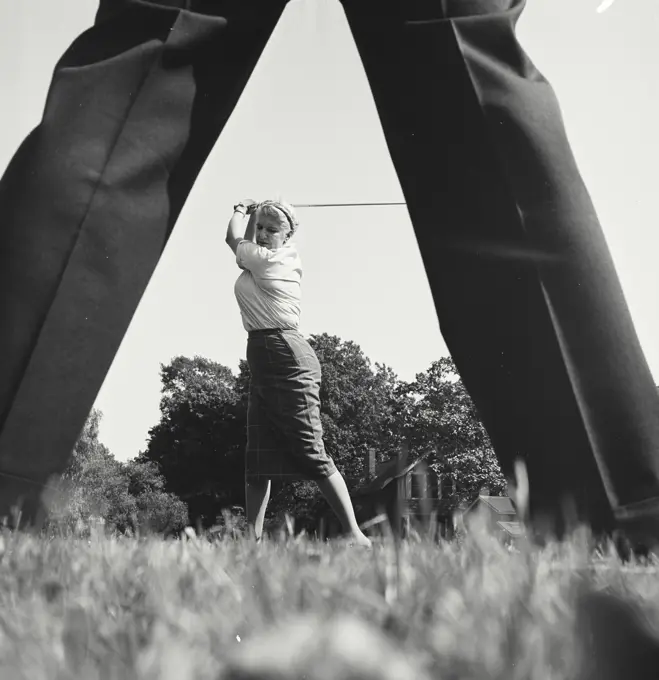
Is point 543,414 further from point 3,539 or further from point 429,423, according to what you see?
point 429,423

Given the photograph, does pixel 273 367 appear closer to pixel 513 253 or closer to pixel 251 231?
pixel 251 231

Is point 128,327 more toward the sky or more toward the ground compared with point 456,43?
more toward the ground

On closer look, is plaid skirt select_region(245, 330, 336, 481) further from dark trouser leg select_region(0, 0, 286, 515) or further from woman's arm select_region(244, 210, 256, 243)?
dark trouser leg select_region(0, 0, 286, 515)

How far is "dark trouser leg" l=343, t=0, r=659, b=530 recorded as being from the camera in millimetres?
1477

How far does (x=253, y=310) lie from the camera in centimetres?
450

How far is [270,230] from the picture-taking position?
4.75 meters

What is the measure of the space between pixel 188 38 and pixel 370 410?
141 feet

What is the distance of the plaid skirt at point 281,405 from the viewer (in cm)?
423

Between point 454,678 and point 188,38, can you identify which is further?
point 188,38

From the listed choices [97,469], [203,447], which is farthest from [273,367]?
[203,447]

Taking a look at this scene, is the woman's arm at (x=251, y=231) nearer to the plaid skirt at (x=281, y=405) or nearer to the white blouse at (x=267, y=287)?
the white blouse at (x=267, y=287)

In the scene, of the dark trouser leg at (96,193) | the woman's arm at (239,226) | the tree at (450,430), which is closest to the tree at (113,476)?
the tree at (450,430)

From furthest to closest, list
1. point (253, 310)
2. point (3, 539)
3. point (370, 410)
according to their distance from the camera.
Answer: point (370, 410), point (253, 310), point (3, 539)

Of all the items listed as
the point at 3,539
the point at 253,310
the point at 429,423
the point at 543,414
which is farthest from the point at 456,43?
the point at 429,423
